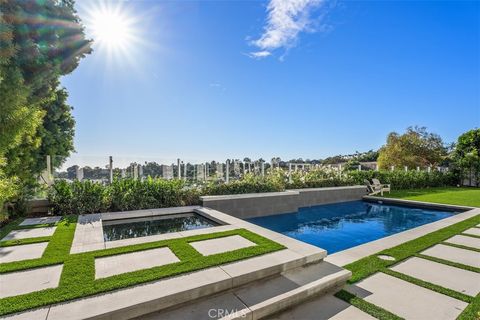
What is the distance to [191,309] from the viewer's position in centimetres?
234

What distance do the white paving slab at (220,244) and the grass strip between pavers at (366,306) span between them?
1409mm

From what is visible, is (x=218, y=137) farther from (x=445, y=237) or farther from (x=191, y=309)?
(x=191, y=309)

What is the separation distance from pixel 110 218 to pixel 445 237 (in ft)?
24.3

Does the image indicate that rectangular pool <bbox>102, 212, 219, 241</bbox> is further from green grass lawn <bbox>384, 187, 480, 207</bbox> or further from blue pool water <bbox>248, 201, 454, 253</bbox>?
green grass lawn <bbox>384, 187, 480, 207</bbox>

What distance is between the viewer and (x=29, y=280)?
2.61 metres

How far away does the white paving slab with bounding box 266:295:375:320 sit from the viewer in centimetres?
247

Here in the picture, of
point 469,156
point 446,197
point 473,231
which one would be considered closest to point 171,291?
point 473,231

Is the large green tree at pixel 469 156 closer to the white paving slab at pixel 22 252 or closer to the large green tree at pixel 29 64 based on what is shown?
the large green tree at pixel 29 64

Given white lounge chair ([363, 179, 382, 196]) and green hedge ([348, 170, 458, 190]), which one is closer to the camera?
white lounge chair ([363, 179, 382, 196])

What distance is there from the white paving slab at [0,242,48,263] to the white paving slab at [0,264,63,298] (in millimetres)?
545

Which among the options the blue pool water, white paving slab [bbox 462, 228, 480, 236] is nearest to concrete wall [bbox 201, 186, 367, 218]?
the blue pool water

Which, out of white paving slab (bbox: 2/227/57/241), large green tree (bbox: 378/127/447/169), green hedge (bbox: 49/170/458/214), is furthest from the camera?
large green tree (bbox: 378/127/447/169)

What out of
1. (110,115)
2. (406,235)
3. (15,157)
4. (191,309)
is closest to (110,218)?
(15,157)

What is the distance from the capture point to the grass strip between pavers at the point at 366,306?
96.0 inches
